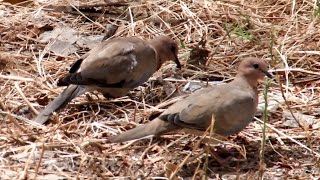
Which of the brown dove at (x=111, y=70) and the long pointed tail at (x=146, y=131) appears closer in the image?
the long pointed tail at (x=146, y=131)

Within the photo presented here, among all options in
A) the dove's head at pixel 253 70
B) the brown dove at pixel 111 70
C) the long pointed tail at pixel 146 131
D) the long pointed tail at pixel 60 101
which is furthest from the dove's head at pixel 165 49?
the long pointed tail at pixel 146 131

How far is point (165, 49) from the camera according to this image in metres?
5.46

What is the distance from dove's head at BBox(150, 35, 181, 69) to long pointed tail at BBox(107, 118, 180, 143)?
3.87 ft

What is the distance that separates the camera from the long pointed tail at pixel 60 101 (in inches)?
189

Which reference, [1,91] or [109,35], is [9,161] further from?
[109,35]

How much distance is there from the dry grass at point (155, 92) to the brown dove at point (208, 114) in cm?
15

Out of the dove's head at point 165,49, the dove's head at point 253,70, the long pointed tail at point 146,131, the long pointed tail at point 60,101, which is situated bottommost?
the long pointed tail at point 60,101

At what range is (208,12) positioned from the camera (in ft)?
20.5

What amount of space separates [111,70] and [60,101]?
36 centimetres

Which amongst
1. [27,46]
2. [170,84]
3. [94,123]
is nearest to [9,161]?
[94,123]

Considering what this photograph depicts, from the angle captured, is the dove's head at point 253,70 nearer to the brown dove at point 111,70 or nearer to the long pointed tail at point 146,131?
the long pointed tail at point 146,131

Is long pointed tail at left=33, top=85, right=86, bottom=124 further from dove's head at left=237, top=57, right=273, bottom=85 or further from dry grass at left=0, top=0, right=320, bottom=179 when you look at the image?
dove's head at left=237, top=57, right=273, bottom=85

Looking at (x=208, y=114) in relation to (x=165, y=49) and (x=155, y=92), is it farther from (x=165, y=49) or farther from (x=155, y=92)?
(x=165, y=49)

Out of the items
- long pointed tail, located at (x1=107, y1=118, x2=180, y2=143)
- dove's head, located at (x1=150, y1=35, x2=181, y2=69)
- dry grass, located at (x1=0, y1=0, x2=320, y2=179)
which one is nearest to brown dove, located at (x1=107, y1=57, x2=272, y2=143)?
long pointed tail, located at (x1=107, y1=118, x2=180, y2=143)
